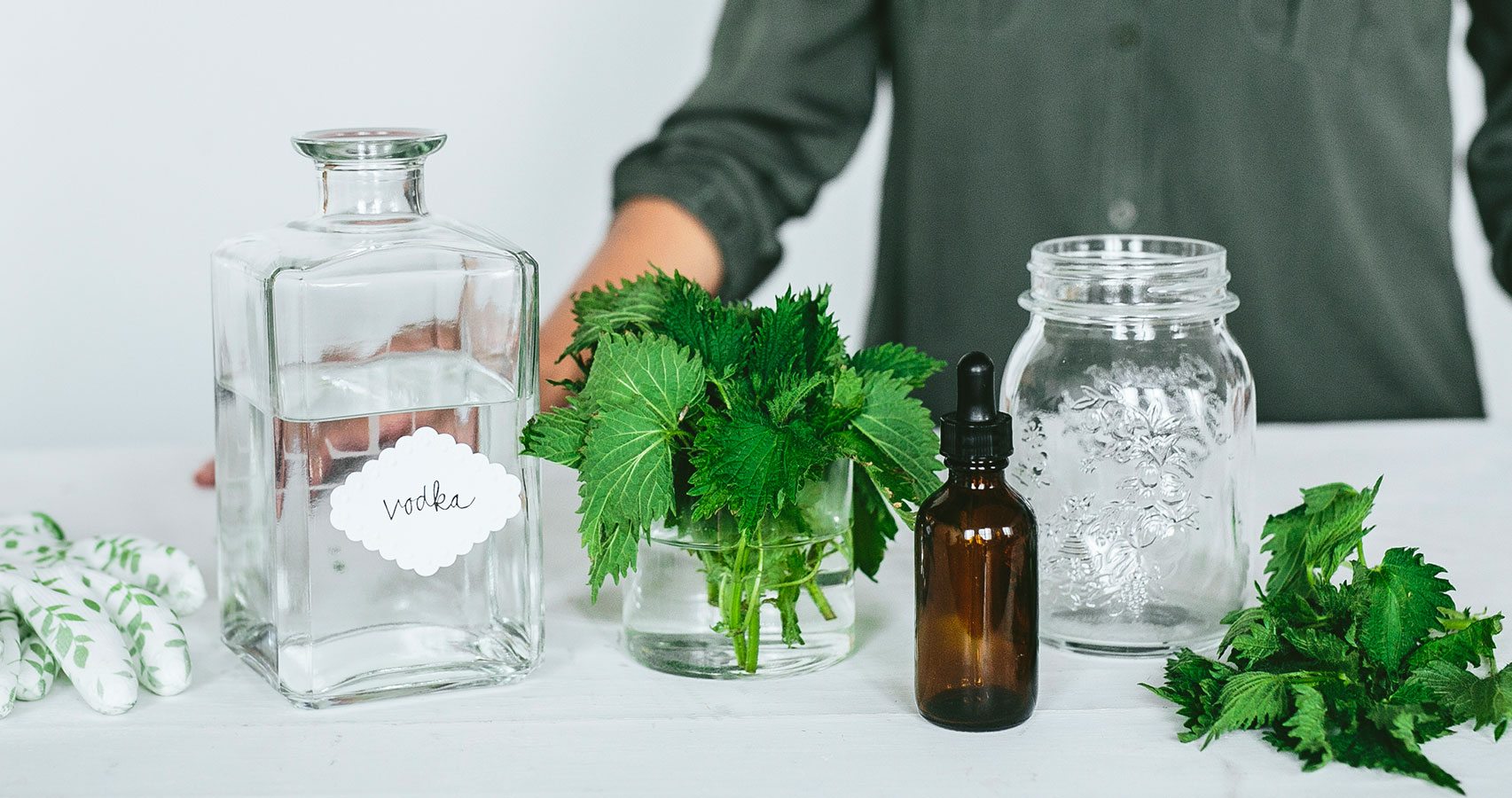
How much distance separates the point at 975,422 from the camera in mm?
663

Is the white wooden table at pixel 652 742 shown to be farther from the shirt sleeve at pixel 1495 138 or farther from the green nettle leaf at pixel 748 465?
the shirt sleeve at pixel 1495 138

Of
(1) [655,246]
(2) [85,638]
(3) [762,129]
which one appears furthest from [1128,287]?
(3) [762,129]

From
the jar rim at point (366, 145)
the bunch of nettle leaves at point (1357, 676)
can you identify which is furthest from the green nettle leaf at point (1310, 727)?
the jar rim at point (366, 145)

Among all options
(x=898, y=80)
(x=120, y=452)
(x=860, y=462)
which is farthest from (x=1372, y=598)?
(x=898, y=80)

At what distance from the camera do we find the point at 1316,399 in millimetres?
1662

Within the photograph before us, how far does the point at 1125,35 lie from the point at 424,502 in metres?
1.09

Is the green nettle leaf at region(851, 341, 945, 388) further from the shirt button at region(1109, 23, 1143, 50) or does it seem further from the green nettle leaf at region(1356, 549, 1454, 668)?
the shirt button at region(1109, 23, 1143, 50)

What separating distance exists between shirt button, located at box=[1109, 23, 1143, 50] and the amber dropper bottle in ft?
3.21

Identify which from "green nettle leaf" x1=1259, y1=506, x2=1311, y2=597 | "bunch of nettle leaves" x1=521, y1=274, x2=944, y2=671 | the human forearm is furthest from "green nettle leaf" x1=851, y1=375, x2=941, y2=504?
the human forearm

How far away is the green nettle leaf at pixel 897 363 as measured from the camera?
2.60 ft

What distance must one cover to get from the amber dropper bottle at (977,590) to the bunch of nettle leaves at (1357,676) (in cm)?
8

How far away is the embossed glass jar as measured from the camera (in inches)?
30.8

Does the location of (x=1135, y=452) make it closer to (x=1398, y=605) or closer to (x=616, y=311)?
(x=1398, y=605)

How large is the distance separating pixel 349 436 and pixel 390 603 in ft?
0.30
